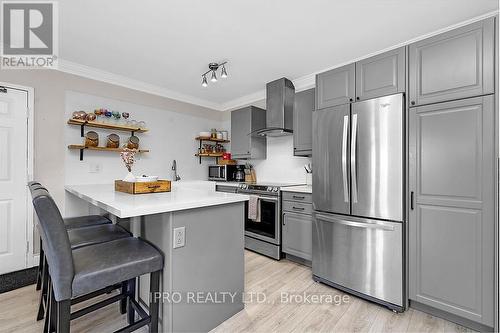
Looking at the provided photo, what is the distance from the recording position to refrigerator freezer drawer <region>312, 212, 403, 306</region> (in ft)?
6.67

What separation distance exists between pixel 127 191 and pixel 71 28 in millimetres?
1744

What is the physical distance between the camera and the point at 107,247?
4.89 ft

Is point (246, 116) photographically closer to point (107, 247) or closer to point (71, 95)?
point (71, 95)

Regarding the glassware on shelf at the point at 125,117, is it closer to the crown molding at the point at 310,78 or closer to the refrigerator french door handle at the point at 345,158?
the crown molding at the point at 310,78

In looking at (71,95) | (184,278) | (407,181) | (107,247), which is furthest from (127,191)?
(407,181)

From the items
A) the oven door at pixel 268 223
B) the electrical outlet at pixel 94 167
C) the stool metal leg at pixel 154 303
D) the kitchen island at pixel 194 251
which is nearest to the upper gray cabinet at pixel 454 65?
the kitchen island at pixel 194 251

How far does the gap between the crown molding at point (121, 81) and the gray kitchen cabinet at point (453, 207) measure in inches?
140

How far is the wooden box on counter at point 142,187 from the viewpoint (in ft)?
6.33

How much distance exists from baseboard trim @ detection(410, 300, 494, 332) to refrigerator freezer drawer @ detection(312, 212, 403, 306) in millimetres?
189

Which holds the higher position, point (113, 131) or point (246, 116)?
point (246, 116)

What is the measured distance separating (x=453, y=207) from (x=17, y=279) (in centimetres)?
423

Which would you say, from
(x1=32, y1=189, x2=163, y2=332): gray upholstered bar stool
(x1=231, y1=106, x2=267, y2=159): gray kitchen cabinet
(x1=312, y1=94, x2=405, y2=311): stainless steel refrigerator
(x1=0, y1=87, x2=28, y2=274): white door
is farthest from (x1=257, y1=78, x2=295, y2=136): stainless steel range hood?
(x1=0, y1=87, x2=28, y2=274): white door

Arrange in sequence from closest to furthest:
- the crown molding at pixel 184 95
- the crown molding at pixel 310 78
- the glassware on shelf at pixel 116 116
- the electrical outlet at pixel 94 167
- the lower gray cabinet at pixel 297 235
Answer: the crown molding at pixel 310 78 < the crown molding at pixel 184 95 < the lower gray cabinet at pixel 297 235 < the electrical outlet at pixel 94 167 < the glassware on shelf at pixel 116 116

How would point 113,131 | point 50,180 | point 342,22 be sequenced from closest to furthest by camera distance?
point 342,22 < point 50,180 < point 113,131
